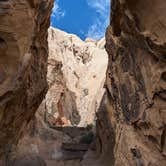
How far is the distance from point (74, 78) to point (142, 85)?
25.9 m

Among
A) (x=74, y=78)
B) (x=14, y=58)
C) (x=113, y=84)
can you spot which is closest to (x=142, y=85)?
(x=113, y=84)

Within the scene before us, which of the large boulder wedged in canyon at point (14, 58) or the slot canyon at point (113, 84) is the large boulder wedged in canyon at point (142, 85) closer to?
the slot canyon at point (113, 84)

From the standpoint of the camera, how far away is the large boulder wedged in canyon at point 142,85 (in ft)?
27.7

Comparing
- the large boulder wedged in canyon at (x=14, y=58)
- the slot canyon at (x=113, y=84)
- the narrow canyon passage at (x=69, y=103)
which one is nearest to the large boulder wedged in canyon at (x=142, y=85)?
the slot canyon at (x=113, y=84)

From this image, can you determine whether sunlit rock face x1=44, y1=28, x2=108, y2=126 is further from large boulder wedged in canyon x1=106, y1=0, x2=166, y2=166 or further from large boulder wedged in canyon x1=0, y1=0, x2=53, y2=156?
large boulder wedged in canyon x1=106, y1=0, x2=166, y2=166

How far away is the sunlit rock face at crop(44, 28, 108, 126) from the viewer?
26108mm

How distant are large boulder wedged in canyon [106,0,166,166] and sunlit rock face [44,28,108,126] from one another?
13024 millimetres

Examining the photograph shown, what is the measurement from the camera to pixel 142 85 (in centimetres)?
932

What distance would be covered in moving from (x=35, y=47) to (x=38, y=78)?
164 cm

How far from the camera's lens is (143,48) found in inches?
369

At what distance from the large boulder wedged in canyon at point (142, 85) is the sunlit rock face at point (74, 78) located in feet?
42.7

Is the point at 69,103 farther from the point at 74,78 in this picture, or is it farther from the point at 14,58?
the point at 14,58

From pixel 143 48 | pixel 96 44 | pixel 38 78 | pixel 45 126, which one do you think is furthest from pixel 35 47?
pixel 96 44

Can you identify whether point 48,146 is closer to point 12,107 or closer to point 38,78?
point 38,78
